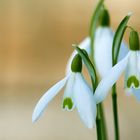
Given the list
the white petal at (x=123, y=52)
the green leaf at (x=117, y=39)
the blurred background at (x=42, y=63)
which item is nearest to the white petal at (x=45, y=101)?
the green leaf at (x=117, y=39)

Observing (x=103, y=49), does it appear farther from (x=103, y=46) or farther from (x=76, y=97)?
(x=76, y=97)

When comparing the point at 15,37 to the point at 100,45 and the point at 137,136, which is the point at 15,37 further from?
the point at 100,45

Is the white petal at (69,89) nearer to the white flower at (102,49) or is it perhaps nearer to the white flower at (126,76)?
the white flower at (126,76)

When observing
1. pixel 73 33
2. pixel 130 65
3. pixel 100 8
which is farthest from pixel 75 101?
pixel 73 33

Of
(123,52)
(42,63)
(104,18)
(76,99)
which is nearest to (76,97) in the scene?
(76,99)

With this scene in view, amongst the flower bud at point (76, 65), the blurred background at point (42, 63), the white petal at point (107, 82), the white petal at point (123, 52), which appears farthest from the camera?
the blurred background at point (42, 63)

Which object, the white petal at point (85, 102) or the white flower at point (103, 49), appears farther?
the white flower at point (103, 49)

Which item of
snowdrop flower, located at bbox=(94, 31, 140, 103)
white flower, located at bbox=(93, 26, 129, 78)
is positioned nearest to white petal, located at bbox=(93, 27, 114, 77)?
white flower, located at bbox=(93, 26, 129, 78)
